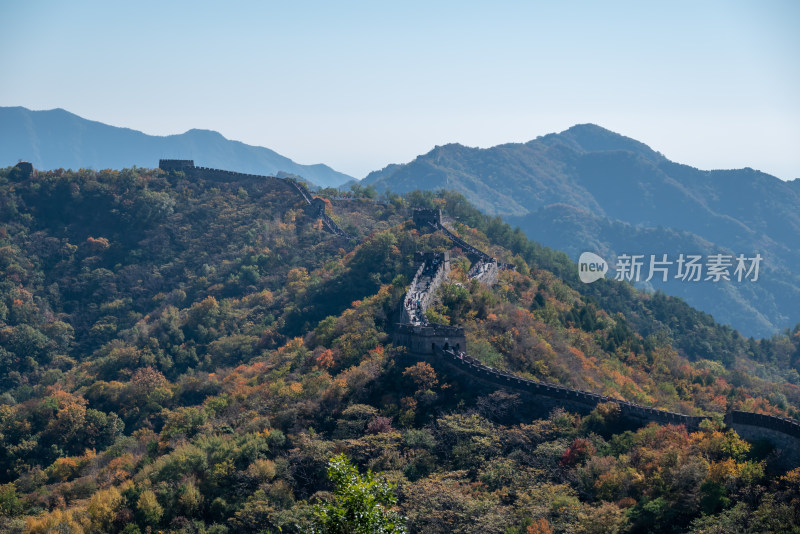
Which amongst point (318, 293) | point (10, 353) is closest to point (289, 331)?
point (318, 293)

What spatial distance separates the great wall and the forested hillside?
100 cm

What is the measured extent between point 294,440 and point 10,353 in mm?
70644

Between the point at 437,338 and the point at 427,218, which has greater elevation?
the point at 427,218

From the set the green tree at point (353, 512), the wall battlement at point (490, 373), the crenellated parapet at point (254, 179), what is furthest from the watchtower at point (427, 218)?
the green tree at point (353, 512)

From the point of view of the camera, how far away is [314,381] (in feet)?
208

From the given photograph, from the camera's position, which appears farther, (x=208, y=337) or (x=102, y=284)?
→ (x=102, y=284)

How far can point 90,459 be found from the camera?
6850 centimetres

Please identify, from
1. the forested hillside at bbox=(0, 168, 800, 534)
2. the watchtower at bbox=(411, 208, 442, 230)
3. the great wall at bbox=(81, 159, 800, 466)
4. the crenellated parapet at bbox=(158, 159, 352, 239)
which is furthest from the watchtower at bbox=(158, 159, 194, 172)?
the great wall at bbox=(81, 159, 800, 466)

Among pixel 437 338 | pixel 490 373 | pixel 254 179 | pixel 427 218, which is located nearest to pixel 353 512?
pixel 490 373

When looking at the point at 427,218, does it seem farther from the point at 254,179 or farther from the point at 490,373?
the point at 490,373

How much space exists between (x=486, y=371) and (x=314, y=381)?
627 inches

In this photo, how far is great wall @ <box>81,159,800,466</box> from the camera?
39688mm

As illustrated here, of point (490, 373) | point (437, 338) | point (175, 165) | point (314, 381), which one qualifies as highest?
point (175, 165)

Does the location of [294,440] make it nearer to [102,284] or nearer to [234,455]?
[234,455]
